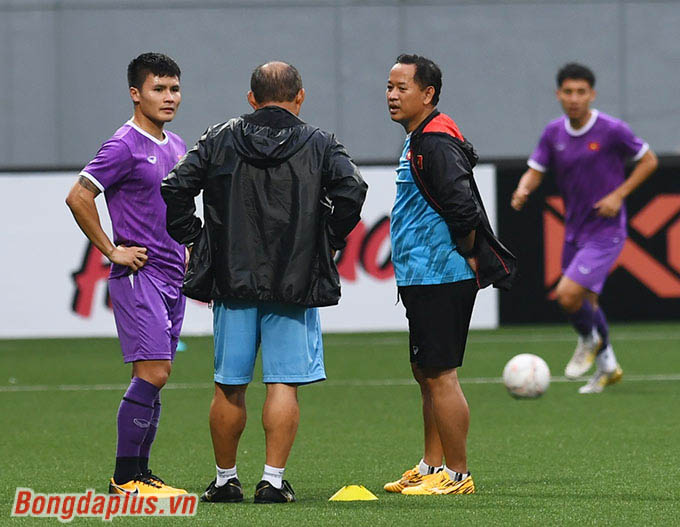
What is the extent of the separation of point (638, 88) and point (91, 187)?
55.3 feet

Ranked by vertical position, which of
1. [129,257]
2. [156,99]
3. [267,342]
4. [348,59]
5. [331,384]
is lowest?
[331,384]

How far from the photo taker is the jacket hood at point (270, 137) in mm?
5938

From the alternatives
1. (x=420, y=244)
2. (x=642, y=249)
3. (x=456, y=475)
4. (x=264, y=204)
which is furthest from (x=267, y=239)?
(x=642, y=249)

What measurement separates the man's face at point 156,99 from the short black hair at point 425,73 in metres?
1.02

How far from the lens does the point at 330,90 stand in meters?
21.9

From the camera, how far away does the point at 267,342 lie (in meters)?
6.05

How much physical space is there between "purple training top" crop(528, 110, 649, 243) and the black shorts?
15.2ft

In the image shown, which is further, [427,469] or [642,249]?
[642,249]

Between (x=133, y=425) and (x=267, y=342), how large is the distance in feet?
2.41

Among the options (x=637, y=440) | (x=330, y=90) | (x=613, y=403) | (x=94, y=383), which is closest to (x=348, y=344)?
(x=94, y=383)

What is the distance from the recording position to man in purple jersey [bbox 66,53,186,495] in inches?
247

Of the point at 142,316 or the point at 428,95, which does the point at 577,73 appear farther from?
the point at 142,316

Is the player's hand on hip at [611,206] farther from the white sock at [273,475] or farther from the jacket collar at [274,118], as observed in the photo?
the white sock at [273,475]

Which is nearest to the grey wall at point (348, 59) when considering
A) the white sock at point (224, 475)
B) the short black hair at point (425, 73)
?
the short black hair at point (425, 73)
